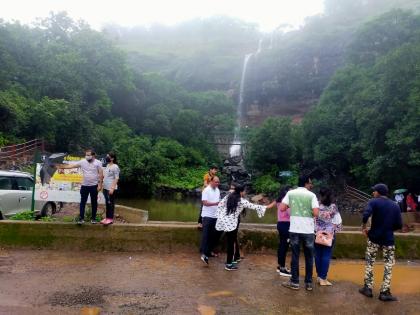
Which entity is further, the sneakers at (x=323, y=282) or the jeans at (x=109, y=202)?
the jeans at (x=109, y=202)

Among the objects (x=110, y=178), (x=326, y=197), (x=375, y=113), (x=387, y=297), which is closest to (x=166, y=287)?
(x=326, y=197)

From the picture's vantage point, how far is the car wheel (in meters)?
12.5

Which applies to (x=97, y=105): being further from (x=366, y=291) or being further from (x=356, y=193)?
(x=366, y=291)

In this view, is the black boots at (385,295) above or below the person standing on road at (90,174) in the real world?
below

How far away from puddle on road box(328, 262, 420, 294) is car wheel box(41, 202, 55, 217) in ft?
27.6

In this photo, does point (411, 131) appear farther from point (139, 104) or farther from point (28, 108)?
point (139, 104)

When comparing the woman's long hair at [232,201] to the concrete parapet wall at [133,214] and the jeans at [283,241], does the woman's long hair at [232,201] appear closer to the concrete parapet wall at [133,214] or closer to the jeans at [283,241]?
the jeans at [283,241]

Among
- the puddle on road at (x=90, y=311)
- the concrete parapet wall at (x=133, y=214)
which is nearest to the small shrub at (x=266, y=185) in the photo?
the concrete parapet wall at (x=133, y=214)

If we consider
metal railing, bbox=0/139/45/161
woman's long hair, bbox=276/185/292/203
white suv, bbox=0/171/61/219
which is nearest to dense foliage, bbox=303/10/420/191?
woman's long hair, bbox=276/185/292/203

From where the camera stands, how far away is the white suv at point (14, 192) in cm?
1076

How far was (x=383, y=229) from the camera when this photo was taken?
6.00 metres

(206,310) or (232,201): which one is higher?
(232,201)

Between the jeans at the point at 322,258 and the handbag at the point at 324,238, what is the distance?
0.32ft

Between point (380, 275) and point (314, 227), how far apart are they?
182 centimetres
